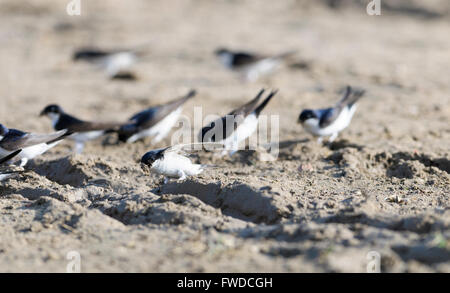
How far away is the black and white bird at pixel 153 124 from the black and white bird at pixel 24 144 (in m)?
0.98

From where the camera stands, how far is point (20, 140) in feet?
19.9

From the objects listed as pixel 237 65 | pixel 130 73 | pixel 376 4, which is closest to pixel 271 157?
pixel 237 65

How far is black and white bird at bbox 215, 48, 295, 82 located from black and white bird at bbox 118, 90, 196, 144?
3184 millimetres

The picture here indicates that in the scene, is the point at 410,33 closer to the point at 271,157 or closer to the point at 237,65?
the point at 237,65

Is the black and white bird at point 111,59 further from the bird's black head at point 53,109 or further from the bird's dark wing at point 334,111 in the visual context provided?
the bird's dark wing at point 334,111

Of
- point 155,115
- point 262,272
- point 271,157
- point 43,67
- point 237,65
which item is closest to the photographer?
point 262,272

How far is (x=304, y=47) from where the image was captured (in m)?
12.7

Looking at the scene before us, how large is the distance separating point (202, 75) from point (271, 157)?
16.5 feet

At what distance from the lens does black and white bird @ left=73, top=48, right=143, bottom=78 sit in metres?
11.2

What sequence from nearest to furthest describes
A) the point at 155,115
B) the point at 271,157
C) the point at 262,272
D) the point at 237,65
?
the point at 262,272 → the point at 271,157 → the point at 155,115 → the point at 237,65

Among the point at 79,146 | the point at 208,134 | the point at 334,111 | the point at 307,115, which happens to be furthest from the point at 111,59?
the point at 334,111

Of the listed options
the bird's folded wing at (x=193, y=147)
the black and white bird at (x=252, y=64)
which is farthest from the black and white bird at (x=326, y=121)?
the black and white bird at (x=252, y=64)

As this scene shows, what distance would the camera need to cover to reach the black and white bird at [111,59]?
11.2m

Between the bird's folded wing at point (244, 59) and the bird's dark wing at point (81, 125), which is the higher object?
the bird's folded wing at point (244, 59)
